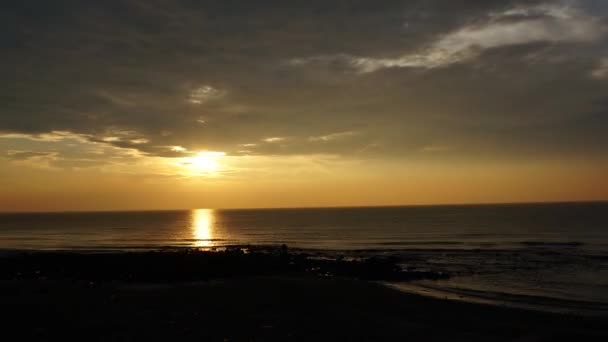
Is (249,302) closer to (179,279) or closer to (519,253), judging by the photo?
(179,279)

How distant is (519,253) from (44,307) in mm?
49967

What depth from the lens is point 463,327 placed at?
19.4 metres

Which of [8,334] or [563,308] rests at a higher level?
[8,334]

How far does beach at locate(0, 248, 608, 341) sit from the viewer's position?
1695 cm

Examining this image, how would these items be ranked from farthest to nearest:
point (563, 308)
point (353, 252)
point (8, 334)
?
point (353, 252), point (563, 308), point (8, 334)

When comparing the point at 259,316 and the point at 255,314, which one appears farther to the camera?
the point at 255,314

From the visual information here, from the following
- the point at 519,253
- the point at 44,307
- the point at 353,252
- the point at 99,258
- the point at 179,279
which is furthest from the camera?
the point at 353,252

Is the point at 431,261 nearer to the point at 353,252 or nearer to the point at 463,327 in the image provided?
the point at 353,252

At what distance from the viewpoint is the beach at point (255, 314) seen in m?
17.0

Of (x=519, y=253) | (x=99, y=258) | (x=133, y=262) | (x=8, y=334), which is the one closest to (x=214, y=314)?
(x=8, y=334)

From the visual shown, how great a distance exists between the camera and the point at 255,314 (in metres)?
20.1

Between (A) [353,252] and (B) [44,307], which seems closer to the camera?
(B) [44,307]

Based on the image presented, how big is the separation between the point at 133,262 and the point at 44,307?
2065 centimetres

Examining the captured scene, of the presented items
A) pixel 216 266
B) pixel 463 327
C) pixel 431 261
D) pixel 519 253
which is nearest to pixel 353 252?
pixel 431 261
